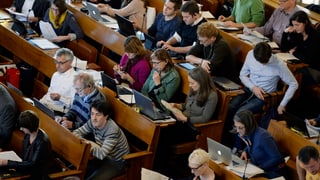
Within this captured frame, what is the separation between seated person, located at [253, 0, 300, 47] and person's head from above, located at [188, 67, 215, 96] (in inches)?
67.0

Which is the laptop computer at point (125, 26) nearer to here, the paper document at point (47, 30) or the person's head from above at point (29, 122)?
the paper document at point (47, 30)

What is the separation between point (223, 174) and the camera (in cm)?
531

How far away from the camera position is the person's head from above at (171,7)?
7859mm

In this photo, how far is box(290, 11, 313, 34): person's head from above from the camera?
7.18 m

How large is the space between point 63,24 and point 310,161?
3.93m

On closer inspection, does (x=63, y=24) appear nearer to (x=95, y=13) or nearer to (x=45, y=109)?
(x=95, y=13)

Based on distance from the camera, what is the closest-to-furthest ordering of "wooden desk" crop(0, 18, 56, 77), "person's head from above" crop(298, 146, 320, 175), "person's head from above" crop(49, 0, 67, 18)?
"person's head from above" crop(298, 146, 320, 175), "wooden desk" crop(0, 18, 56, 77), "person's head from above" crop(49, 0, 67, 18)

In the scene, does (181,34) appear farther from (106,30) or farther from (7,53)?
(7,53)

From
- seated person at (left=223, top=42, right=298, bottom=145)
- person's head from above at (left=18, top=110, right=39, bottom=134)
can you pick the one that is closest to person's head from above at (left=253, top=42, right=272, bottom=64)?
seated person at (left=223, top=42, right=298, bottom=145)

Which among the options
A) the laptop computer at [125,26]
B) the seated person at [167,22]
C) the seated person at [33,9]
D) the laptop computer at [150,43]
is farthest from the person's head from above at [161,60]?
the seated person at [33,9]

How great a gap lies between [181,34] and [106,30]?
851 mm

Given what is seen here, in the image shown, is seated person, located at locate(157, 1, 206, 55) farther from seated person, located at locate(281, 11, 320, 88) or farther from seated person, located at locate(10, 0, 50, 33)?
seated person, located at locate(10, 0, 50, 33)

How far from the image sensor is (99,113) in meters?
5.79

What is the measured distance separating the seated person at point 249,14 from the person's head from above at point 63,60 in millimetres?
2113
